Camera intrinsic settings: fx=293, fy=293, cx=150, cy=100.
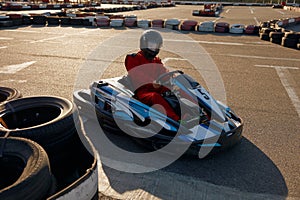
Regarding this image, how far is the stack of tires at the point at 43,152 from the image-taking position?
205cm

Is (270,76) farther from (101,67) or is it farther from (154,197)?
(154,197)

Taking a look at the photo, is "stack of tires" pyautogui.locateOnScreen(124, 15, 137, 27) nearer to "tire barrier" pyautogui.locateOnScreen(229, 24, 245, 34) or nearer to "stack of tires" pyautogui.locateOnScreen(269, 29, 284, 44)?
"tire barrier" pyautogui.locateOnScreen(229, 24, 245, 34)

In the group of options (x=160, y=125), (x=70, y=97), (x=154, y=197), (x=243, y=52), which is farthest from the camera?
(x=243, y=52)

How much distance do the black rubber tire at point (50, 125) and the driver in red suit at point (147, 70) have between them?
3.03 ft

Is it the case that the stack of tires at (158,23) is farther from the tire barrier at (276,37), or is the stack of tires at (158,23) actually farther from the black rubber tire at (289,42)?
the black rubber tire at (289,42)

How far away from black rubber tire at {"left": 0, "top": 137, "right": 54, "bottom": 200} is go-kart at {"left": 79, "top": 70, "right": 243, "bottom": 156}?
1.35 metres

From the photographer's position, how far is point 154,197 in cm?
268

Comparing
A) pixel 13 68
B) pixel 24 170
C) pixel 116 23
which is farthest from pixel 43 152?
pixel 116 23

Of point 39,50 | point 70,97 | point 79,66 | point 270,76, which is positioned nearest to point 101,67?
point 79,66

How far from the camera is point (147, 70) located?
3969mm

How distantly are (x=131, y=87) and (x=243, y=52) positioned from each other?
6.61 meters

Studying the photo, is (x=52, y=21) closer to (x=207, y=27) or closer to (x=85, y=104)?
(x=207, y=27)

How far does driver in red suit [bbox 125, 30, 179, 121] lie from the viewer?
364cm

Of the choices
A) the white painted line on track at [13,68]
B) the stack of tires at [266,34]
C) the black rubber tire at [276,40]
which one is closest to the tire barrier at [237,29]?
the stack of tires at [266,34]
